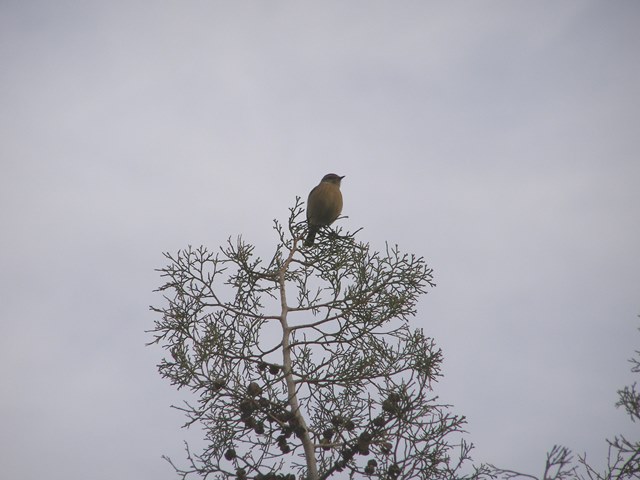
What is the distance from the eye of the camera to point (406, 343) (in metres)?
7.03

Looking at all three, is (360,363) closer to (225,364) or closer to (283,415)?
(283,415)

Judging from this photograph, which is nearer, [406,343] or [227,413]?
[227,413]

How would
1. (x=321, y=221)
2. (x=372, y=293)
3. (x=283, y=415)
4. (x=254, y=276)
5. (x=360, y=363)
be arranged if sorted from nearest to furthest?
(x=283, y=415) < (x=360, y=363) < (x=372, y=293) < (x=254, y=276) < (x=321, y=221)

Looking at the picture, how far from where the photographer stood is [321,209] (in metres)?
8.53

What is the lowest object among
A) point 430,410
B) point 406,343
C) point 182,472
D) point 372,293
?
point 182,472

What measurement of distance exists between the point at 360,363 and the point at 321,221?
2.77 m

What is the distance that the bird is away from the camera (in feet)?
28.0

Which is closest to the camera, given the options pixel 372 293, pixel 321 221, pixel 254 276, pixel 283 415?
pixel 283 415

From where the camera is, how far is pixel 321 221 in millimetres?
8562

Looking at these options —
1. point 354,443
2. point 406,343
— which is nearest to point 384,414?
point 354,443

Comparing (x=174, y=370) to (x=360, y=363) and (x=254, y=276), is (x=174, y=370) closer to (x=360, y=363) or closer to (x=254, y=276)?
(x=254, y=276)

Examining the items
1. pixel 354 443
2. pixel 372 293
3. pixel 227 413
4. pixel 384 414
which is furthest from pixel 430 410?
pixel 227 413

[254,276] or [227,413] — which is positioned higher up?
[254,276]

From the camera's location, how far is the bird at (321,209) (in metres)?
8.53
